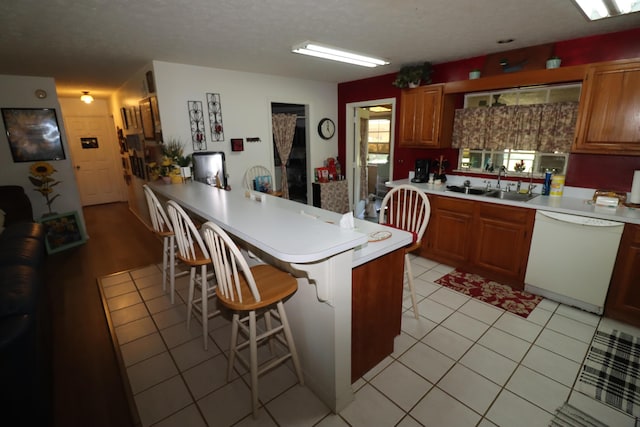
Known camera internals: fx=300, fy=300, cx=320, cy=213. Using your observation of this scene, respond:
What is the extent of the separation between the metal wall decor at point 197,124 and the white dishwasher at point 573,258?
12.6 feet

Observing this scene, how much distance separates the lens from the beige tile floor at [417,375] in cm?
167

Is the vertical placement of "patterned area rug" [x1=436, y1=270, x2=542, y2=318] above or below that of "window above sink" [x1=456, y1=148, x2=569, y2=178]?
below

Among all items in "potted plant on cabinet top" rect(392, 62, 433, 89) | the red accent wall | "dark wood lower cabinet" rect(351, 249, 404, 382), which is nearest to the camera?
"dark wood lower cabinet" rect(351, 249, 404, 382)

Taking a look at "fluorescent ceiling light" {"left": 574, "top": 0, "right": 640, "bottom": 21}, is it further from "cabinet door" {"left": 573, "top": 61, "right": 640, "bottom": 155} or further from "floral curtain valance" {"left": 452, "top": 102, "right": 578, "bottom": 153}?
"floral curtain valance" {"left": 452, "top": 102, "right": 578, "bottom": 153}

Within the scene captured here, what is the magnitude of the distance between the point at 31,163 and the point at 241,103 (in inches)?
119

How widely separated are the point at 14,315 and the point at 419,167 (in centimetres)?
389

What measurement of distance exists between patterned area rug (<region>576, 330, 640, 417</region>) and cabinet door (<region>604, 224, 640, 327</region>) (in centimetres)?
18

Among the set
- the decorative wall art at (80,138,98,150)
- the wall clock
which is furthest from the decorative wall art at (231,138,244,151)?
the decorative wall art at (80,138,98,150)

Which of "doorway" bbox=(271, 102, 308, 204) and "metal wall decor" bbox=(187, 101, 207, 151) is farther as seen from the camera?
"doorway" bbox=(271, 102, 308, 204)

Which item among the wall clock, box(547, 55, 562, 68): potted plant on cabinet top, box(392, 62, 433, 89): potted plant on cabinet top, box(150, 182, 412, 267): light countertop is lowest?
box(150, 182, 412, 267): light countertop

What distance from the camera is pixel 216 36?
8.68 feet

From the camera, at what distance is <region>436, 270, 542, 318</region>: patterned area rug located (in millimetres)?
2703

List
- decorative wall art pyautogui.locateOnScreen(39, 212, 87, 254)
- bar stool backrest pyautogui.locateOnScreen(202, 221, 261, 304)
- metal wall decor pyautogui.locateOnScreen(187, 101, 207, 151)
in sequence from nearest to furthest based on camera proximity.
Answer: bar stool backrest pyautogui.locateOnScreen(202, 221, 261, 304), metal wall decor pyautogui.locateOnScreen(187, 101, 207, 151), decorative wall art pyautogui.locateOnScreen(39, 212, 87, 254)

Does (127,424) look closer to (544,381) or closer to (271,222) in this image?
(271,222)
